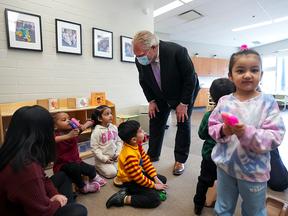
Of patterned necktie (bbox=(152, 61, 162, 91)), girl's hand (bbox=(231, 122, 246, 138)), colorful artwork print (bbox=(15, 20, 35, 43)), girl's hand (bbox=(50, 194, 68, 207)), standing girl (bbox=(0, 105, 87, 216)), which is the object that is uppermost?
colorful artwork print (bbox=(15, 20, 35, 43))

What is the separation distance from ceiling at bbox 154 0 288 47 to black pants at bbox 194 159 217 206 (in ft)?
11.7

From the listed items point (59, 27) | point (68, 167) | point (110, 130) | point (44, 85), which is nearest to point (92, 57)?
point (59, 27)

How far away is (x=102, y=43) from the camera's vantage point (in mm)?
2855

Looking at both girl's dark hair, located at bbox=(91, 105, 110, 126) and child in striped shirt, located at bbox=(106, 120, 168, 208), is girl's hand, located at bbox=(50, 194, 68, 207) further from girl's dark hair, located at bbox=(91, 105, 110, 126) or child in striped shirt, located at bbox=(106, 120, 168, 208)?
girl's dark hair, located at bbox=(91, 105, 110, 126)

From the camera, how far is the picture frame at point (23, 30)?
205 cm

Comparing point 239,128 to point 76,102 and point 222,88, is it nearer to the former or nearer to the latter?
point 222,88

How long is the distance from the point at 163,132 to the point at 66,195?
1.15 meters

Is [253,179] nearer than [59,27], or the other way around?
[253,179]

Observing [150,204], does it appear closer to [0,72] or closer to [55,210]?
[55,210]

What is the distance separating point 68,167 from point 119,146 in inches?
28.1

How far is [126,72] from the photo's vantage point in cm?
325

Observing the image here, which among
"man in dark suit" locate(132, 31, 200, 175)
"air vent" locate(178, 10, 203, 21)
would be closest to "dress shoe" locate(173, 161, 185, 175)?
"man in dark suit" locate(132, 31, 200, 175)

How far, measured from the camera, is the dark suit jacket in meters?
1.63

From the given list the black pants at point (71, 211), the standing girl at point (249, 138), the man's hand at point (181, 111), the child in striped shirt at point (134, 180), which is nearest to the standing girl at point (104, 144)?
the child in striped shirt at point (134, 180)
